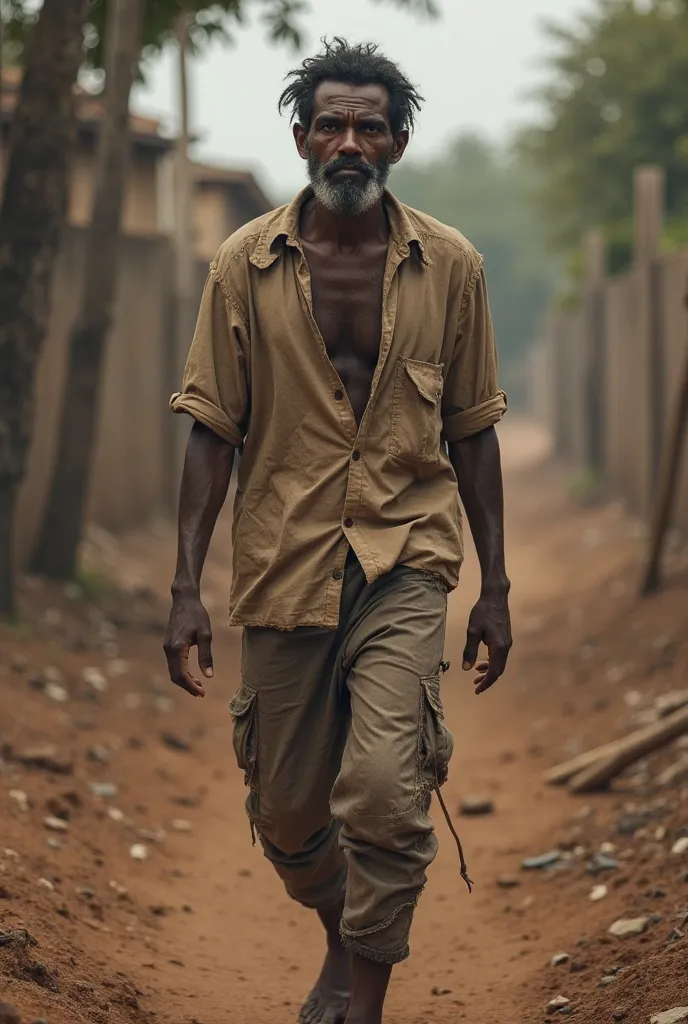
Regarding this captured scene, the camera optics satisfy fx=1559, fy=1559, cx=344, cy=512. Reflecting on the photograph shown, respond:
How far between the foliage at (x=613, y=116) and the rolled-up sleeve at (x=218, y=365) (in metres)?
17.5

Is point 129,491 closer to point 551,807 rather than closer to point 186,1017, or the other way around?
point 551,807

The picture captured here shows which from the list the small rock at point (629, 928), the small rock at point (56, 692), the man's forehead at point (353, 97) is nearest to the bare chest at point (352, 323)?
the man's forehead at point (353, 97)

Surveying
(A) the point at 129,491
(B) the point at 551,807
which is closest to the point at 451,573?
(B) the point at 551,807

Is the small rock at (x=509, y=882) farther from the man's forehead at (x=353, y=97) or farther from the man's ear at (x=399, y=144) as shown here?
the man's forehead at (x=353, y=97)

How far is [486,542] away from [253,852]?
8.67 feet

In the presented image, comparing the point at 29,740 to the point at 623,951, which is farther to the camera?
the point at 29,740

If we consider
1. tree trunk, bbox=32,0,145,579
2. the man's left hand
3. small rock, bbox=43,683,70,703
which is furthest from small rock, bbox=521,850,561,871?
tree trunk, bbox=32,0,145,579

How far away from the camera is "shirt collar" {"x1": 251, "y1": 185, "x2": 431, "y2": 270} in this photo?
3961 millimetres

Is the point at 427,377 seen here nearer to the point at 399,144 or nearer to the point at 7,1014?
the point at 399,144

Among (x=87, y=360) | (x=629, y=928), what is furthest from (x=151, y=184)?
(x=629, y=928)

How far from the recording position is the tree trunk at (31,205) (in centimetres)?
794

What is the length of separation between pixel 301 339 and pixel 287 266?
209mm

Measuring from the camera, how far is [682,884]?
16.4 feet

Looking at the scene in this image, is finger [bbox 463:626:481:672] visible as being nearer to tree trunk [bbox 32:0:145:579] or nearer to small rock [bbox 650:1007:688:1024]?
small rock [bbox 650:1007:688:1024]
